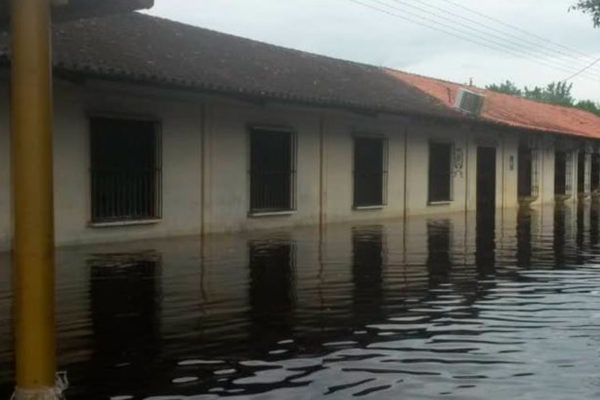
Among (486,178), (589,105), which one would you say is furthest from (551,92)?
(486,178)

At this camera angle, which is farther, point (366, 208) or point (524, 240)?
point (366, 208)

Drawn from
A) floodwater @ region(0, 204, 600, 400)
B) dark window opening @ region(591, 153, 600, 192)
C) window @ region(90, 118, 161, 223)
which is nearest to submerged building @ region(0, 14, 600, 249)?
window @ region(90, 118, 161, 223)

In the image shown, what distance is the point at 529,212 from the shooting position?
76.2ft

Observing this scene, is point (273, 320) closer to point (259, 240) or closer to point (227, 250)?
point (227, 250)

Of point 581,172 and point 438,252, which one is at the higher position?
point 581,172

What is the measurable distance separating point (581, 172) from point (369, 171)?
16.0 metres

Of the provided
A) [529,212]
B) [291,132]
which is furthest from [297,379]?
[529,212]

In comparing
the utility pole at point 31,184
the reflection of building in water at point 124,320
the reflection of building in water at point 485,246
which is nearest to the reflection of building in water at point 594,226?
the reflection of building in water at point 485,246

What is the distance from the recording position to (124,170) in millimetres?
12742

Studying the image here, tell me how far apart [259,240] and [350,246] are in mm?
1687

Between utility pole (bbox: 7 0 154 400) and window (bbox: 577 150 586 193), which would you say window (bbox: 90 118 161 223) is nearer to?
utility pole (bbox: 7 0 154 400)

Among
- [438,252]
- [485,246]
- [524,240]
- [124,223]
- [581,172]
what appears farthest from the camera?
[581,172]

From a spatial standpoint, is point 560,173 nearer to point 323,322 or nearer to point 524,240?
point 524,240

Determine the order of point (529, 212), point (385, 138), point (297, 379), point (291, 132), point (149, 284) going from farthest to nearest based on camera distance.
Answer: point (529, 212)
point (385, 138)
point (291, 132)
point (149, 284)
point (297, 379)
